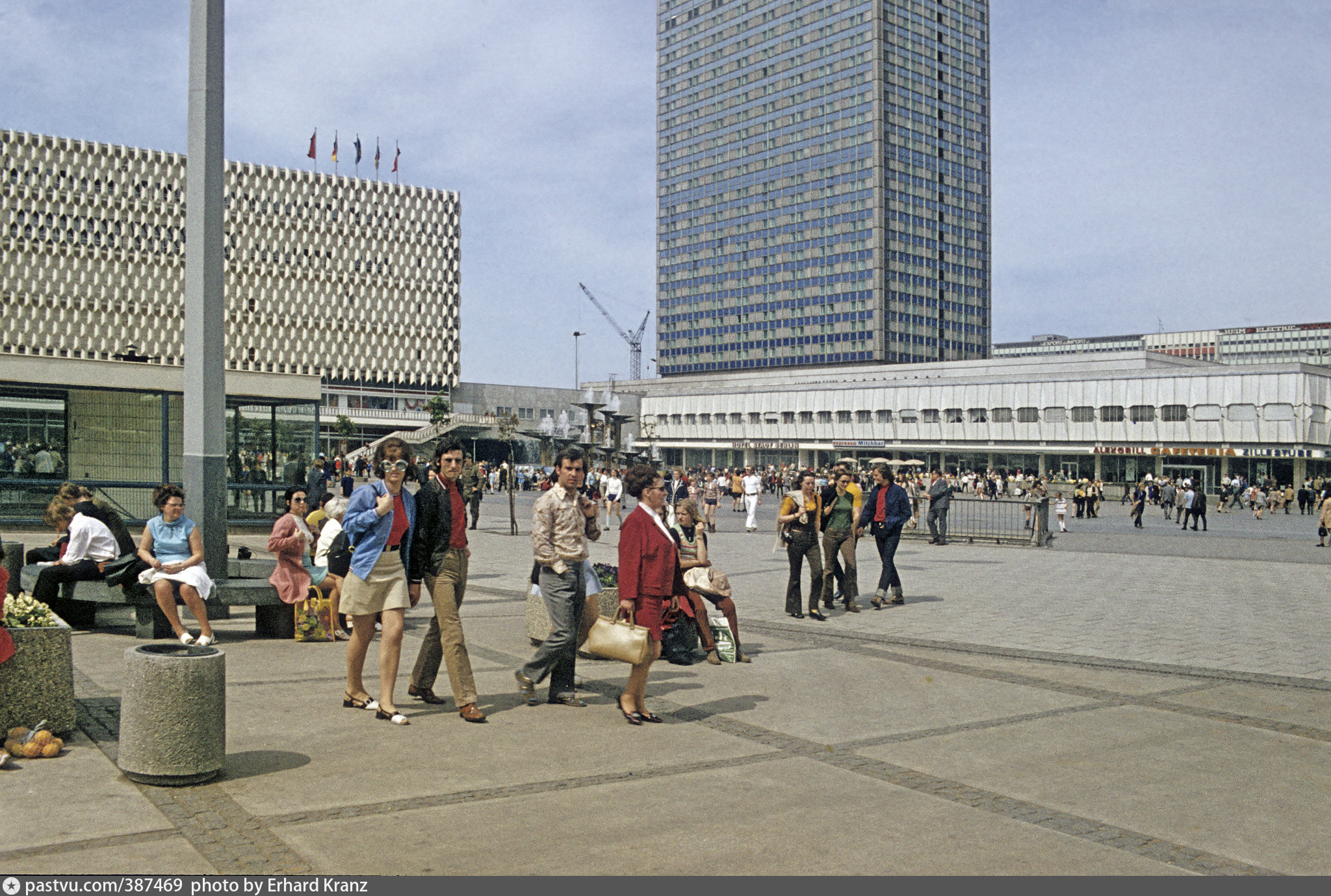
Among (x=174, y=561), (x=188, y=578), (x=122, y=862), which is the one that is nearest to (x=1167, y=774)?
(x=122, y=862)

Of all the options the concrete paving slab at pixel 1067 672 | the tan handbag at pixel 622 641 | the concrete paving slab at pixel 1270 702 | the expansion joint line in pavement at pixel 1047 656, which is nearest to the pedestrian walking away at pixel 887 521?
the expansion joint line in pavement at pixel 1047 656

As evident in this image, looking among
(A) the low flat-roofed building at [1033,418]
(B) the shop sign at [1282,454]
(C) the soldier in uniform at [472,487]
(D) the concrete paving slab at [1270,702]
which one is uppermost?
(A) the low flat-roofed building at [1033,418]

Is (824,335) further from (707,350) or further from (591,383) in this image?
(591,383)

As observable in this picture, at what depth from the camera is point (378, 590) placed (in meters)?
6.84

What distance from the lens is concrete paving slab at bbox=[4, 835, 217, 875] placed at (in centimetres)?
400

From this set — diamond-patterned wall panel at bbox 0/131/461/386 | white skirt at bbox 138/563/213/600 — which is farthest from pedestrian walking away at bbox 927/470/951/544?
diamond-patterned wall panel at bbox 0/131/461/386

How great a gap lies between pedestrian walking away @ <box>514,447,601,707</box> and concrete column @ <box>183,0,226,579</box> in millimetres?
4248

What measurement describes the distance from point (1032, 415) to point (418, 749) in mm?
80248

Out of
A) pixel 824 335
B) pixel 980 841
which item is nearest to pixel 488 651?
pixel 980 841

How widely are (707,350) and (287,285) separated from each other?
5264 cm

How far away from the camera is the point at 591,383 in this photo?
480 ft

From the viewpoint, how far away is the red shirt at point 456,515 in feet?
23.0

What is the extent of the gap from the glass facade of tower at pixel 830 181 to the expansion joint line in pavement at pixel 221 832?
406ft

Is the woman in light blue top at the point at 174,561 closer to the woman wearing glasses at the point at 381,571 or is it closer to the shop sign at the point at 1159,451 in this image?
the woman wearing glasses at the point at 381,571
